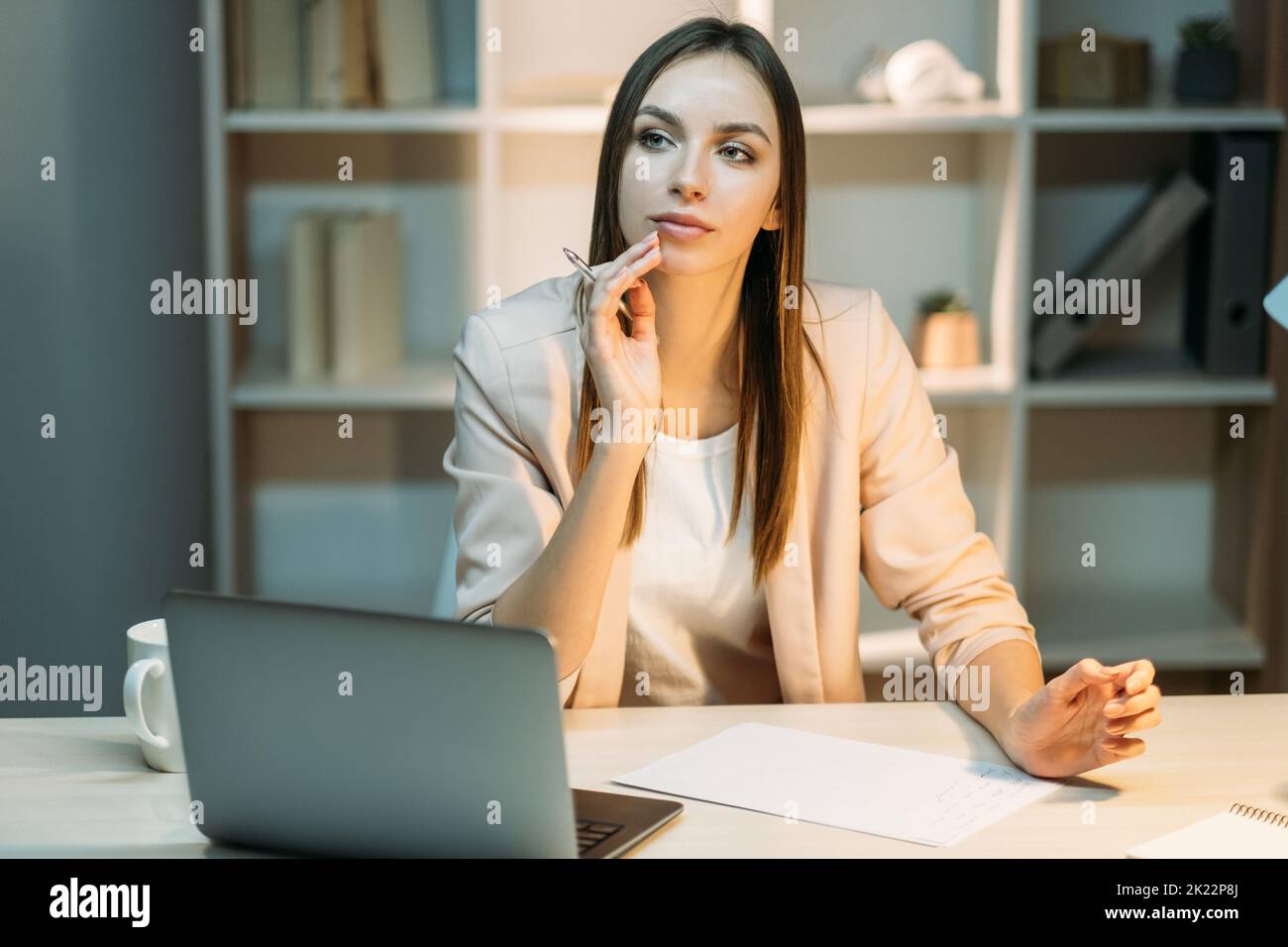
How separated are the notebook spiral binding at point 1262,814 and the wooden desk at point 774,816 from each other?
0.02 m

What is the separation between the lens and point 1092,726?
1176mm

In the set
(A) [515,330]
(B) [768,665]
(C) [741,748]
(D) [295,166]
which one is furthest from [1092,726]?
(D) [295,166]

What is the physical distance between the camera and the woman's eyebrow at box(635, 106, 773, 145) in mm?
1677

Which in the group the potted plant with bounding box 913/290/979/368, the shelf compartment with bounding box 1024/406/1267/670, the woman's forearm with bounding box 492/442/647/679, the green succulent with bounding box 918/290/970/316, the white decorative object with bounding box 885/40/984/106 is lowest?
the shelf compartment with bounding box 1024/406/1267/670

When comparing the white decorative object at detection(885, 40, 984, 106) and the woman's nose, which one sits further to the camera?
the white decorative object at detection(885, 40, 984, 106)

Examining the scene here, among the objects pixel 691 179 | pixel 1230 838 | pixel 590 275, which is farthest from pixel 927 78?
pixel 1230 838

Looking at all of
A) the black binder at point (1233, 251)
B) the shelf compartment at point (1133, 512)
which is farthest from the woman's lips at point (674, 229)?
the shelf compartment at point (1133, 512)

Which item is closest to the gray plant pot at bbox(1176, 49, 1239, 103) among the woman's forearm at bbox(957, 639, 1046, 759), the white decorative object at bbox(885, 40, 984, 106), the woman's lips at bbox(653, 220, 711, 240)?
the white decorative object at bbox(885, 40, 984, 106)

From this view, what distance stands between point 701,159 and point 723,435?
12.6 inches

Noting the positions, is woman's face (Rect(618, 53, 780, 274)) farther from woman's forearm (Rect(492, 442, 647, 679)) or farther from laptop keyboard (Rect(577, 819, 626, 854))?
laptop keyboard (Rect(577, 819, 626, 854))

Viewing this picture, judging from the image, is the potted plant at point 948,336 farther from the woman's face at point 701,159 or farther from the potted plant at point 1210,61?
the woman's face at point 701,159

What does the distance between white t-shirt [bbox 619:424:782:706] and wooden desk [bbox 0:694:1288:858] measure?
0.30 metres

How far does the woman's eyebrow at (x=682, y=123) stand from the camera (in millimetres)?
1677
